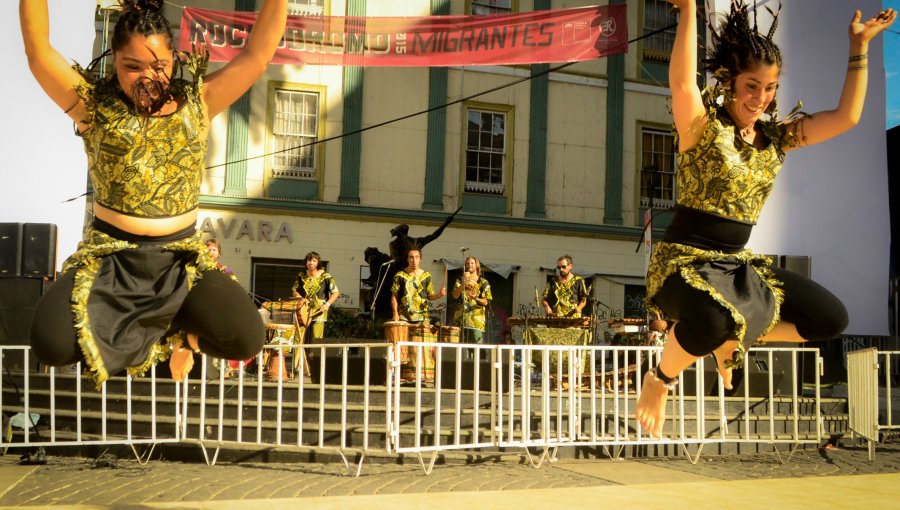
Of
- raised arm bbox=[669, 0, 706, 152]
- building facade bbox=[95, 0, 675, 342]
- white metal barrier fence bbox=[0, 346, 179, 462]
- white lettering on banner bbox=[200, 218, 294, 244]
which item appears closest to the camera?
raised arm bbox=[669, 0, 706, 152]

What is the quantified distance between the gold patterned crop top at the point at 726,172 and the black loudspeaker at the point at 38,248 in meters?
8.36

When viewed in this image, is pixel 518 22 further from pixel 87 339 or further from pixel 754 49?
pixel 87 339

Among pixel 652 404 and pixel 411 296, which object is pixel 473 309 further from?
pixel 652 404

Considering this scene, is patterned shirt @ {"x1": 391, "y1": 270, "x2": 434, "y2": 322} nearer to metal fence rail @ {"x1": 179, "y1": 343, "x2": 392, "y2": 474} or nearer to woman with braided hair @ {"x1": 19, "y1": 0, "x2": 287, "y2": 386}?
metal fence rail @ {"x1": 179, "y1": 343, "x2": 392, "y2": 474}

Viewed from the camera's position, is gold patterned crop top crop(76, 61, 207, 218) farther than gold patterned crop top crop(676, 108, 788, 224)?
No

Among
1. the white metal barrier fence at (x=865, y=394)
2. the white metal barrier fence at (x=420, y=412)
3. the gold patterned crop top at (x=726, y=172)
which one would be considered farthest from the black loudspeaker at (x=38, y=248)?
the white metal barrier fence at (x=865, y=394)

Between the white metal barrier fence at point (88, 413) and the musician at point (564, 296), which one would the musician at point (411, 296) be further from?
the white metal barrier fence at point (88, 413)

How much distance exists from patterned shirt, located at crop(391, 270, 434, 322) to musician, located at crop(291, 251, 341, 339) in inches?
45.0

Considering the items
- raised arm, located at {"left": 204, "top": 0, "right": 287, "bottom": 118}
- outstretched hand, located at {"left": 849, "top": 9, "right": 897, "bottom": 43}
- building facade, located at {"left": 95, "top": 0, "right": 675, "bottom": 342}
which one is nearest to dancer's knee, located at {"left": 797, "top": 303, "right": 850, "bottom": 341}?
outstretched hand, located at {"left": 849, "top": 9, "right": 897, "bottom": 43}

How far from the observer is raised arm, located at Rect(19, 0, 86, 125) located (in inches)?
155

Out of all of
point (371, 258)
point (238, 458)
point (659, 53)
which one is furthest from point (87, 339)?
point (659, 53)

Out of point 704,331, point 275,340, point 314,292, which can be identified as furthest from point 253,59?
point 314,292

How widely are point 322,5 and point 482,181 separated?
5154 millimetres

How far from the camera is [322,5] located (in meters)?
19.8
